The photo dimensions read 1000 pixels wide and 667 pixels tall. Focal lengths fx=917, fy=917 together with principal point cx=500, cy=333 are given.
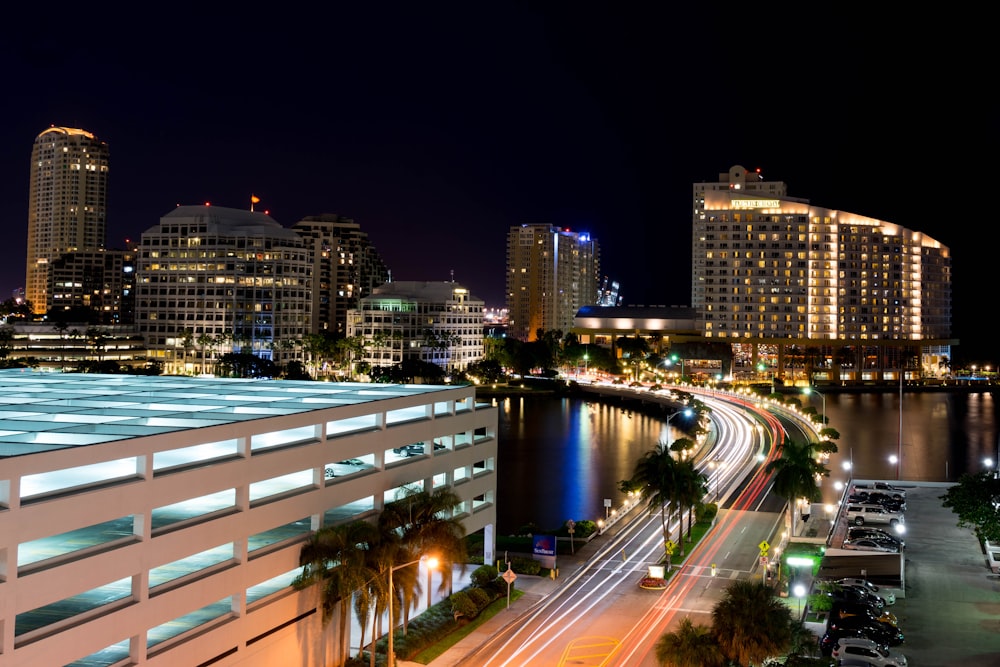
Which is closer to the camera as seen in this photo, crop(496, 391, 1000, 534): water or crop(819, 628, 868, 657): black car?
crop(819, 628, 868, 657): black car

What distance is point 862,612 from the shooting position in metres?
29.6

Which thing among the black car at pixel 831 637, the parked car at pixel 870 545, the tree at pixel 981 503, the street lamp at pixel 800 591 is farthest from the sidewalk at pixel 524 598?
the tree at pixel 981 503

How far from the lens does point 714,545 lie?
4653 cm

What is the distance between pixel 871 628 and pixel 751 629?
583 cm

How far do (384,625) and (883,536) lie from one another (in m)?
22.8

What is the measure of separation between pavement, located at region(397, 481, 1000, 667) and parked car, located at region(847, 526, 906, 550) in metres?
0.59

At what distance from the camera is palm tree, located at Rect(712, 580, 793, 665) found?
25.1 m

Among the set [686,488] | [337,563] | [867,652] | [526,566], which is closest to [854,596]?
[867,652]

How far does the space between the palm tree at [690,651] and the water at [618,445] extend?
3172 cm

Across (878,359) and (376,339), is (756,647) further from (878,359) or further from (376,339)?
(878,359)

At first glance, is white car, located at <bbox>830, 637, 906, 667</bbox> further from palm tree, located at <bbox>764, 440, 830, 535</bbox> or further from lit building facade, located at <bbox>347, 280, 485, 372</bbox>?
lit building facade, located at <bbox>347, 280, 485, 372</bbox>

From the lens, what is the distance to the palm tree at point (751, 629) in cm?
2508

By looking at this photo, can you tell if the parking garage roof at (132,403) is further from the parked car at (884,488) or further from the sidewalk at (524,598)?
the parked car at (884,488)

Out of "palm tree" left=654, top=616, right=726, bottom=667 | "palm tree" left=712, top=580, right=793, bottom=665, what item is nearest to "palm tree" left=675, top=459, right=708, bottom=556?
"palm tree" left=712, top=580, right=793, bottom=665
